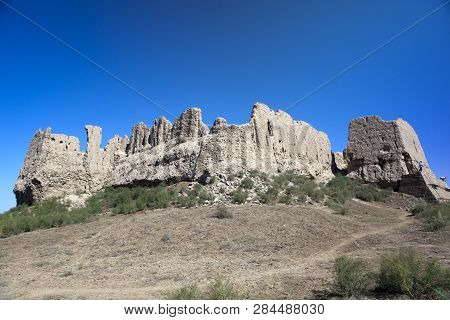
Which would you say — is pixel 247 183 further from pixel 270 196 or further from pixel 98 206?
pixel 98 206

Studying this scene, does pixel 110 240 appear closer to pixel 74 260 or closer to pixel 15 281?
pixel 74 260

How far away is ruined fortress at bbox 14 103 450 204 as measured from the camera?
71.0 feet

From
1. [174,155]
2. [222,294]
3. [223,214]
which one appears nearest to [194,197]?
[223,214]

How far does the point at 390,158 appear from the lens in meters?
24.8

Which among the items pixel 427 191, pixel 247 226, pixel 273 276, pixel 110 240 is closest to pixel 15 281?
pixel 110 240

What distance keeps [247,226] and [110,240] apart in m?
5.02

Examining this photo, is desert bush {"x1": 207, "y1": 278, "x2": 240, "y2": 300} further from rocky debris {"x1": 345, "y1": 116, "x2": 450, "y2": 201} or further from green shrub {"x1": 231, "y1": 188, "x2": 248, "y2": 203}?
rocky debris {"x1": 345, "y1": 116, "x2": 450, "y2": 201}

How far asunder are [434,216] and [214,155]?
11.2 metres

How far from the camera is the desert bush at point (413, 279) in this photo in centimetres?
603

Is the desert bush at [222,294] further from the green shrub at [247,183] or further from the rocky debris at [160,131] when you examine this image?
the rocky debris at [160,131]

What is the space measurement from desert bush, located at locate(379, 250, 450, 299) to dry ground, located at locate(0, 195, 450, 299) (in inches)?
49.3

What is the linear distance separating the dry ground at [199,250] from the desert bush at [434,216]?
48cm

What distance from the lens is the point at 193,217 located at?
1524 centimetres
